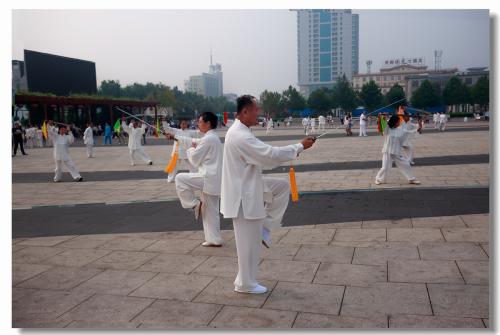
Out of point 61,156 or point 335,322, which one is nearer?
point 335,322

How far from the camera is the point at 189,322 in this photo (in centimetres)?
376

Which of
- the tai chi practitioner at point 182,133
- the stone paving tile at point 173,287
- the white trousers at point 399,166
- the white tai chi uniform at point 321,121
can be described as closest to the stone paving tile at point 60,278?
the stone paving tile at point 173,287

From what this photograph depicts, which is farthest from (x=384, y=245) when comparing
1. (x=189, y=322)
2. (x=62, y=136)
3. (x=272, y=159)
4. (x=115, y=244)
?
(x=62, y=136)

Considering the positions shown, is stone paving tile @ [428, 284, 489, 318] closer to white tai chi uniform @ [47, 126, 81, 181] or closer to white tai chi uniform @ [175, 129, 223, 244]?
white tai chi uniform @ [175, 129, 223, 244]

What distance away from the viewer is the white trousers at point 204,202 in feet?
19.7

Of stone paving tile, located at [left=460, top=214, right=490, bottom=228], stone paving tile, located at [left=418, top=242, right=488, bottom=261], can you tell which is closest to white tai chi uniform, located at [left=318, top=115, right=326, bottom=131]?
stone paving tile, located at [left=460, top=214, right=490, bottom=228]

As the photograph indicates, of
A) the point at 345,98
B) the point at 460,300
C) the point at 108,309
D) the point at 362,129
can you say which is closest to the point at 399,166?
the point at 460,300

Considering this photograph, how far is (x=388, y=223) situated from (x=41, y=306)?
495cm

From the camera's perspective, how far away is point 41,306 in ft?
13.8

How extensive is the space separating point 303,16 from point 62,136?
33.2 feet

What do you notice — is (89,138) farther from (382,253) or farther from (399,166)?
(382,253)

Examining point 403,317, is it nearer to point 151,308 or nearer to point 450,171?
point 151,308

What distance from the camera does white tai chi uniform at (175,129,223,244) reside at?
19.7ft

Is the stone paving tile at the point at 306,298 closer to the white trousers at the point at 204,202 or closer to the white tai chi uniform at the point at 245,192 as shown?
the white tai chi uniform at the point at 245,192
